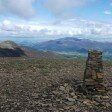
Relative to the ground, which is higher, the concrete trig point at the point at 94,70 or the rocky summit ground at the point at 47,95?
the concrete trig point at the point at 94,70

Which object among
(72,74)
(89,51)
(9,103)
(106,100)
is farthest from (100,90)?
(72,74)

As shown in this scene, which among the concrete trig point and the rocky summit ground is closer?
the rocky summit ground

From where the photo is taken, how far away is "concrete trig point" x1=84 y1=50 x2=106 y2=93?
27.2 metres

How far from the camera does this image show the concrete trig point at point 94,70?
2719 centimetres

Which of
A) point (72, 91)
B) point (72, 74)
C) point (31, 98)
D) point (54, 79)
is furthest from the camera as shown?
point (72, 74)

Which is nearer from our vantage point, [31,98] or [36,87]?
[31,98]

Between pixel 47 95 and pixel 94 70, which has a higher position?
pixel 94 70

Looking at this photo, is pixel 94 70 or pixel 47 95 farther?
pixel 47 95

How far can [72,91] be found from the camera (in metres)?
28.4

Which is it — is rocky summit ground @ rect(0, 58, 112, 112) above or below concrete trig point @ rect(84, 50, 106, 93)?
below

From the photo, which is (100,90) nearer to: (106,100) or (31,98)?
(106,100)

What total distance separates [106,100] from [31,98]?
20.0 feet

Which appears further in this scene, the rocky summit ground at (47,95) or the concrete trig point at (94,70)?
the concrete trig point at (94,70)

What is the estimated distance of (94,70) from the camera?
27.2 metres
